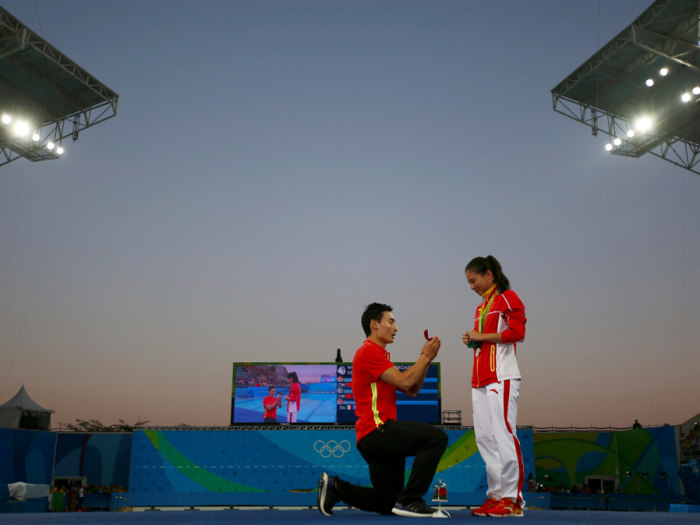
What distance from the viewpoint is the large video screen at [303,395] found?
46.0 ft

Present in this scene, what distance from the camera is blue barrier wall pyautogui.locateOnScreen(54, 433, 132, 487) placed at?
57.1 feet

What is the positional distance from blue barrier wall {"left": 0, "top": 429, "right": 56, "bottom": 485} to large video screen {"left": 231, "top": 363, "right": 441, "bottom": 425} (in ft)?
23.5

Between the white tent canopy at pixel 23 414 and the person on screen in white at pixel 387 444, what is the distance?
1716 centimetres

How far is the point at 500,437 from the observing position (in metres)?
2.66

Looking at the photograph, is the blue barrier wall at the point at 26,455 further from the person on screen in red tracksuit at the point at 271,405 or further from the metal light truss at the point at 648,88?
the metal light truss at the point at 648,88

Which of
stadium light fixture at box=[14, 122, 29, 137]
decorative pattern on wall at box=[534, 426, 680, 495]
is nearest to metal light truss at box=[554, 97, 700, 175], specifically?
decorative pattern on wall at box=[534, 426, 680, 495]

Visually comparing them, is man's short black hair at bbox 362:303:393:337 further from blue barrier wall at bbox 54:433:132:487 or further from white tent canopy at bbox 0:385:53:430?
blue barrier wall at bbox 54:433:132:487

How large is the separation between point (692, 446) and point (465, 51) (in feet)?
40.2

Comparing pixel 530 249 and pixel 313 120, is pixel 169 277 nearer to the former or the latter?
pixel 313 120

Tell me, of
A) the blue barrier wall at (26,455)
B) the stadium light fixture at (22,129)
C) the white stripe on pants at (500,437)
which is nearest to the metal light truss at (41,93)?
the stadium light fixture at (22,129)

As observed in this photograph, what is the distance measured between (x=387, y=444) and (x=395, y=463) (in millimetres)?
172

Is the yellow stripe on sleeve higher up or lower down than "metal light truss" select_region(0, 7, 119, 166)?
lower down

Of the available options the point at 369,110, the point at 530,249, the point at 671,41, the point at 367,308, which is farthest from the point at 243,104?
the point at 367,308

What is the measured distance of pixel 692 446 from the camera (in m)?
13.5
